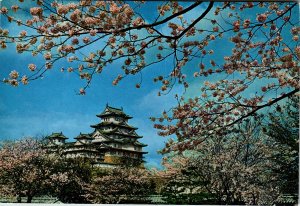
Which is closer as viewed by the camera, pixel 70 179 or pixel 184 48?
pixel 184 48

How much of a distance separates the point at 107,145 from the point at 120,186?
73cm

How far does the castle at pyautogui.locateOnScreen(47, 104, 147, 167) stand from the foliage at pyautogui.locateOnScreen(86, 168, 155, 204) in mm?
266

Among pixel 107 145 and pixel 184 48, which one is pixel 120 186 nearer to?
pixel 107 145

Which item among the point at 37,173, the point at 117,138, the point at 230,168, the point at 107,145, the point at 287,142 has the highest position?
the point at 117,138

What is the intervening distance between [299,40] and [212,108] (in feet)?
3.08

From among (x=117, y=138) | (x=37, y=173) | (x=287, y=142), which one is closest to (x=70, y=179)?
(x=37, y=173)

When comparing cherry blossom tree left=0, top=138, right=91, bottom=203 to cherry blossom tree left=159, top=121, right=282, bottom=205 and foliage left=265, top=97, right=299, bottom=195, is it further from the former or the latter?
foliage left=265, top=97, right=299, bottom=195

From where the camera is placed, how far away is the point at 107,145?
24.9 ft

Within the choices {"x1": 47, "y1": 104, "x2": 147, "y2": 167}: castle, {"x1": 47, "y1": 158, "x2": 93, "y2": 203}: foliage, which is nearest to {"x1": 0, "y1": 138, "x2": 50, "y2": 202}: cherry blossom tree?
{"x1": 47, "y1": 158, "x2": 93, "y2": 203}: foliage

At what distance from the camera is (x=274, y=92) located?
13.4 feet

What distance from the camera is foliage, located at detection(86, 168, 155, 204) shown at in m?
6.98

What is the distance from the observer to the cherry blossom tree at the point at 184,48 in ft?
9.62

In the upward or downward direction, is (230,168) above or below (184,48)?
below

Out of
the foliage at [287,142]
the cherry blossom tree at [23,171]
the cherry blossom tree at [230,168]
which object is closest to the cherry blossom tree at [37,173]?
the cherry blossom tree at [23,171]
